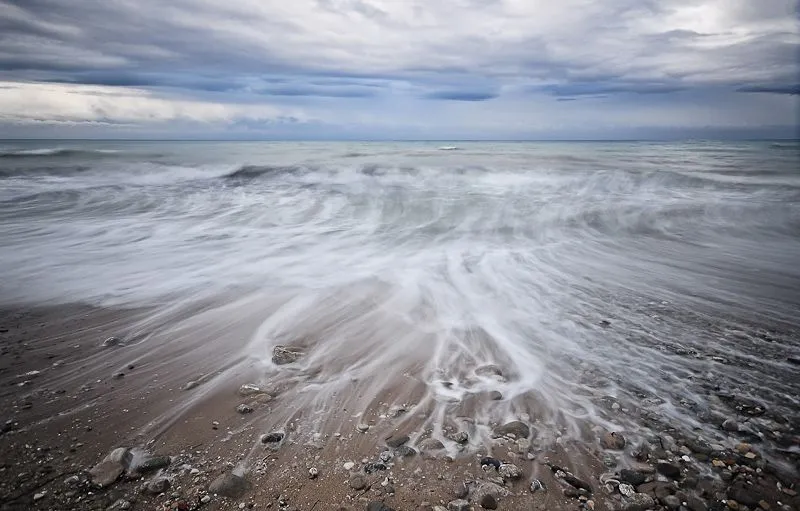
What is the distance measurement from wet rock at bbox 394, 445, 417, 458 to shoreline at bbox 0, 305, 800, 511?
0.02 m

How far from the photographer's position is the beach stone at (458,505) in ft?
8.27

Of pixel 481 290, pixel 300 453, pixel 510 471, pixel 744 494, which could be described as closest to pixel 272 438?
pixel 300 453

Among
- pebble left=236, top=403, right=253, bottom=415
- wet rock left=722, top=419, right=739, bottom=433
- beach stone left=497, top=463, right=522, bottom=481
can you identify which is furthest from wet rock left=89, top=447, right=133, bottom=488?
wet rock left=722, top=419, right=739, bottom=433

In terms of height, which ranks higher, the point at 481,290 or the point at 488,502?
the point at 488,502

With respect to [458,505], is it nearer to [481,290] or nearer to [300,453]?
[300,453]

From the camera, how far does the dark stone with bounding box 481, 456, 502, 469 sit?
2840 mm

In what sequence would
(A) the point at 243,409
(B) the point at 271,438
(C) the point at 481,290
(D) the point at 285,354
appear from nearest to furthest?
1. (B) the point at 271,438
2. (A) the point at 243,409
3. (D) the point at 285,354
4. (C) the point at 481,290

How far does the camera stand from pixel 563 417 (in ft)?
11.1

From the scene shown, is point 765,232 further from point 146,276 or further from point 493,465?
point 146,276

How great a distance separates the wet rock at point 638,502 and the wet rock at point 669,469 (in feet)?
0.87

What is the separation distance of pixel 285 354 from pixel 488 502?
2.45 metres

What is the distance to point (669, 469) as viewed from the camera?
279 centimetres

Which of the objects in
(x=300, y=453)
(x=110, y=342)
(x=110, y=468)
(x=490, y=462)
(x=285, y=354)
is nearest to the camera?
(x=110, y=468)

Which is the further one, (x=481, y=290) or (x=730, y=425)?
(x=481, y=290)
